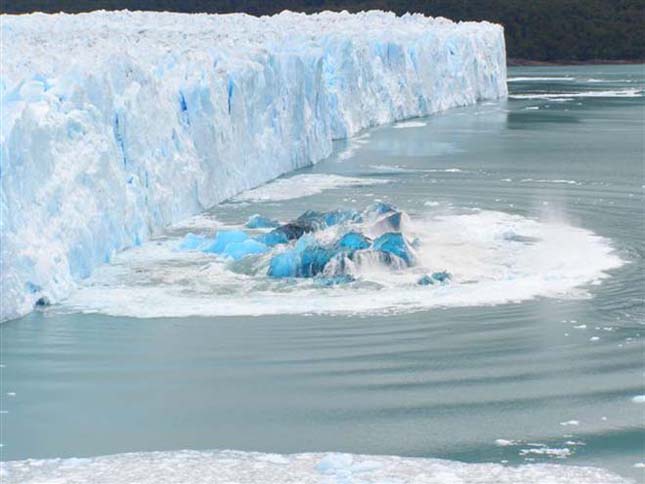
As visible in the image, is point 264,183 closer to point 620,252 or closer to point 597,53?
point 620,252

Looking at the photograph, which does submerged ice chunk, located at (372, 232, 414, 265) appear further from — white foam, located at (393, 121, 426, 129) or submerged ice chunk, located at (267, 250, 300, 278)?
white foam, located at (393, 121, 426, 129)

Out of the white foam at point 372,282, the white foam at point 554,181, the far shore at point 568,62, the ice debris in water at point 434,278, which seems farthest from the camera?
Answer: the far shore at point 568,62

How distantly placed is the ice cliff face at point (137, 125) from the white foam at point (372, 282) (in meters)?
0.33

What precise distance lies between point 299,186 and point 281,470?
26.9 ft

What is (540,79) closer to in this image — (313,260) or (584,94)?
(584,94)

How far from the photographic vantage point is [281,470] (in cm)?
475

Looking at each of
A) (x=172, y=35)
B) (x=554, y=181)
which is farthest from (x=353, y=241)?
(x=172, y=35)

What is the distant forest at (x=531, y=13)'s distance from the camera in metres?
49.6

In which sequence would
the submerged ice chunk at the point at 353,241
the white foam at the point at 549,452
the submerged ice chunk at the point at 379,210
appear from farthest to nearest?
the submerged ice chunk at the point at 379,210 → the submerged ice chunk at the point at 353,241 → the white foam at the point at 549,452

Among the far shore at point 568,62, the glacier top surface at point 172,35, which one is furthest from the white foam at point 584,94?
the far shore at point 568,62

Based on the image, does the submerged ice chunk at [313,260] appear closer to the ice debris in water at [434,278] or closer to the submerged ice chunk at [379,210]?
the ice debris in water at [434,278]

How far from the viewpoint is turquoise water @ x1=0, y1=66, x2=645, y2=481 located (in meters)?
5.17

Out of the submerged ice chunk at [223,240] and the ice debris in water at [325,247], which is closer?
the ice debris in water at [325,247]

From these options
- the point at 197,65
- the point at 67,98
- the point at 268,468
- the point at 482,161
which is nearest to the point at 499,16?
the point at 482,161
